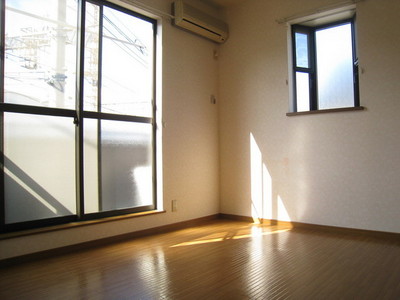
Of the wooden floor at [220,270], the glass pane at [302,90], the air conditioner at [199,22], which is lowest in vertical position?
the wooden floor at [220,270]

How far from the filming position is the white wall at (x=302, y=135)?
380 centimetres

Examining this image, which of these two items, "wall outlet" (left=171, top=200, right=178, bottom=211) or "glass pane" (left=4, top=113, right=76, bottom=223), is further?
"wall outlet" (left=171, top=200, right=178, bottom=211)

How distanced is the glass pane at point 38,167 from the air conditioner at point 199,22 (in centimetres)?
208

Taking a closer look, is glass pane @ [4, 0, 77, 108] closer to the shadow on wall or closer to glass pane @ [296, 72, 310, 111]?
the shadow on wall

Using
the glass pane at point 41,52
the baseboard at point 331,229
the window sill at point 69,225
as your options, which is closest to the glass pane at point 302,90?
the baseboard at point 331,229

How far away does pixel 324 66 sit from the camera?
4.59m

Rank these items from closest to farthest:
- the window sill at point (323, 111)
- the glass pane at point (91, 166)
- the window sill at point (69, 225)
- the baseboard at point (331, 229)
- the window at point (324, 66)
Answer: the window sill at point (69, 225) → the glass pane at point (91, 166) → the baseboard at point (331, 229) → the window sill at point (323, 111) → the window at point (324, 66)

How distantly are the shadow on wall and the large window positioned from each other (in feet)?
4.95

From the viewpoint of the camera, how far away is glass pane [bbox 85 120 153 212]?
3.65 m

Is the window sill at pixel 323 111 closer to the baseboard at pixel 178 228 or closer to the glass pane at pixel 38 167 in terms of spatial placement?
the baseboard at pixel 178 228

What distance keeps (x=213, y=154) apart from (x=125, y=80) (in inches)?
72.8

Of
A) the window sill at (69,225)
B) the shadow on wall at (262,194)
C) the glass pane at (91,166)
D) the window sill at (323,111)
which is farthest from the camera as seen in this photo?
the shadow on wall at (262,194)

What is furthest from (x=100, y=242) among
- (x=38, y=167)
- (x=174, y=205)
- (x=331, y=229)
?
(x=331, y=229)

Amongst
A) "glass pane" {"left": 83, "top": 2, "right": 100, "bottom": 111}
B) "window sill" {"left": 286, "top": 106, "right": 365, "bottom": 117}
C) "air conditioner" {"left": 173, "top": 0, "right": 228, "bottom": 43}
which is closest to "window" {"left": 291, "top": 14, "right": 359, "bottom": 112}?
"window sill" {"left": 286, "top": 106, "right": 365, "bottom": 117}
